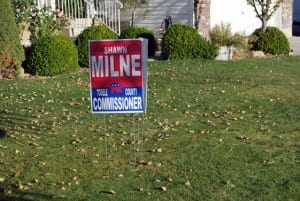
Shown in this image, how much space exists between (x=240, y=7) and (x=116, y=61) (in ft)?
55.4

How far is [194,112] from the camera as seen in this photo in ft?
31.6

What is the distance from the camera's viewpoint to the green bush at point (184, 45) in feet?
52.4

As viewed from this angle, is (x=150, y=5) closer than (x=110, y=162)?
No

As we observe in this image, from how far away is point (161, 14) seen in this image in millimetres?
20734

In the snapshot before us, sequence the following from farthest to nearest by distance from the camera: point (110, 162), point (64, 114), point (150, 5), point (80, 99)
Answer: point (150, 5), point (80, 99), point (64, 114), point (110, 162)

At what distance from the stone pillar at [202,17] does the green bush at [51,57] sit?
6.66 m

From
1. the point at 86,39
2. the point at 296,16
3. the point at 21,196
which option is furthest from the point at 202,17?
the point at 21,196

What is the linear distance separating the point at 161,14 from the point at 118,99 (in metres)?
14.6

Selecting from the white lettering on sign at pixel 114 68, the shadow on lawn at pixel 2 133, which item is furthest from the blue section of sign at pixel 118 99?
the shadow on lawn at pixel 2 133

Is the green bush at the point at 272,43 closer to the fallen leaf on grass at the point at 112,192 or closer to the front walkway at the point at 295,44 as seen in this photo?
the front walkway at the point at 295,44

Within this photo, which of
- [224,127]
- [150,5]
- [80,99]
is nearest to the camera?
[224,127]

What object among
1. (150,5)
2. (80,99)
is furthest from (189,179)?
(150,5)

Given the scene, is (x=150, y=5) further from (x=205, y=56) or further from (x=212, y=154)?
(x=212, y=154)

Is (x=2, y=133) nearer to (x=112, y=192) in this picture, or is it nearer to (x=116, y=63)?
(x=116, y=63)
